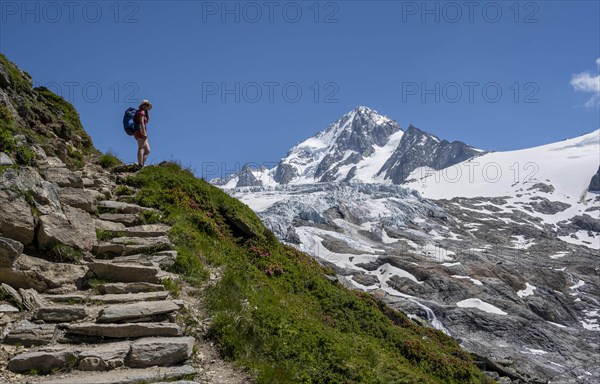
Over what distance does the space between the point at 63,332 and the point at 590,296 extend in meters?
113

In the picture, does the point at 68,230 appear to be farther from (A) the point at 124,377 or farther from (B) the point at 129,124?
(B) the point at 129,124

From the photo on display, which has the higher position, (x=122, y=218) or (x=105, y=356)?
(x=122, y=218)

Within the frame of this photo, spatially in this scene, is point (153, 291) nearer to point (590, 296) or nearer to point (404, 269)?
point (404, 269)

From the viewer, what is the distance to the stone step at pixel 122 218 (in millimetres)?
14180

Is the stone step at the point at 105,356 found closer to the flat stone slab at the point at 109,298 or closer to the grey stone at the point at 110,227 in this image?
the flat stone slab at the point at 109,298

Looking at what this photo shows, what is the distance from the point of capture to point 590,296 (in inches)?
3878

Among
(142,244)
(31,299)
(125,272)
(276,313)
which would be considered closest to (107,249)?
(142,244)

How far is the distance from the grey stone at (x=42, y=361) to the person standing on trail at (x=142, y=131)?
13.4 m

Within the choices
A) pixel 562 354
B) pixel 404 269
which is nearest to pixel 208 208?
pixel 562 354

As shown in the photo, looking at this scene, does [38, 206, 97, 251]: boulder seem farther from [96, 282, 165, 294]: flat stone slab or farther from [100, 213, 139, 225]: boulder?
[100, 213, 139, 225]: boulder

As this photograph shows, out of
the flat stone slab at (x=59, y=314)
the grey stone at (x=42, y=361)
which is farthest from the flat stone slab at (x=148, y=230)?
the grey stone at (x=42, y=361)

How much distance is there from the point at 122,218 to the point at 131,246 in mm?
2275

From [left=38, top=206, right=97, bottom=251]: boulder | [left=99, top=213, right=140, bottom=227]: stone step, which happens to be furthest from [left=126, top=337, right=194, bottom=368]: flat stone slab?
[left=99, top=213, right=140, bottom=227]: stone step

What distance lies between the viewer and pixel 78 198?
13375mm
